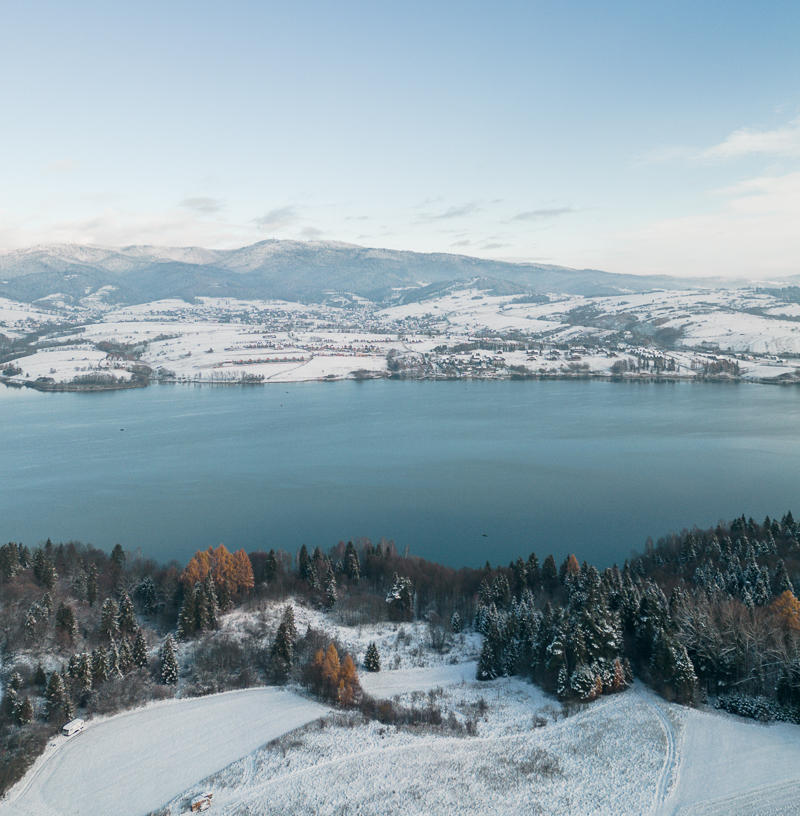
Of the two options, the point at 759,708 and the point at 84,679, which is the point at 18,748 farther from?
the point at 759,708

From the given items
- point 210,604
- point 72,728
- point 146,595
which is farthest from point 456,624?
point 72,728

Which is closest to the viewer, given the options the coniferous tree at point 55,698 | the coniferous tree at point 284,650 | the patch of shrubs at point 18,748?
the patch of shrubs at point 18,748

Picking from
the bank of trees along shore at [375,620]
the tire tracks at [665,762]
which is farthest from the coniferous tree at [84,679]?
the tire tracks at [665,762]

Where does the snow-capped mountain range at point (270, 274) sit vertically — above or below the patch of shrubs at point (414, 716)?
above

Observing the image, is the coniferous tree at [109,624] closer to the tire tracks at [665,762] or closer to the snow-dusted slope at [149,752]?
the snow-dusted slope at [149,752]

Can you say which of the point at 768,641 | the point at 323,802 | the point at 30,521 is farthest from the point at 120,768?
the point at 30,521

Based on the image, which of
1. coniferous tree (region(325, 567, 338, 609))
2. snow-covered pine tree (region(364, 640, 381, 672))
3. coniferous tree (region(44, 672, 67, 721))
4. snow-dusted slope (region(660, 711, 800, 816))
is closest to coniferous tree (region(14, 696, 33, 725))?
coniferous tree (region(44, 672, 67, 721))

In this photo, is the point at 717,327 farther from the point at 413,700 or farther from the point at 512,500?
the point at 413,700
